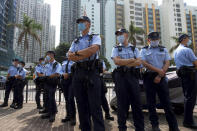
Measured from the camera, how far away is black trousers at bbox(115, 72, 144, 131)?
8.86 feet

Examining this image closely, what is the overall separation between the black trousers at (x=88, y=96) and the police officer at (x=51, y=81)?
6.68ft

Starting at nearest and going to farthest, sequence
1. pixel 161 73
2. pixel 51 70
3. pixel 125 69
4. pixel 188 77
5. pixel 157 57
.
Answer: pixel 125 69 < pixel 161 73 < pixel 157 57 < pixel 188 77 < pixel 51 70

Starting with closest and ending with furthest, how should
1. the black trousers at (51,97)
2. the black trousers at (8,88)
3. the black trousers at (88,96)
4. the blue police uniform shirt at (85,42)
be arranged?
the black trousers at (88,96) → the blue police uniform shirt at (85,42) → the black trousers at (51,97) → the black trousers at (8,88)

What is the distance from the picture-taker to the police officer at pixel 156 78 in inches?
117

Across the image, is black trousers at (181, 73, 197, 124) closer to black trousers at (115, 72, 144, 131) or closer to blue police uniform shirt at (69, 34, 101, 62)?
black trousers at (115, 72, 144, 131)

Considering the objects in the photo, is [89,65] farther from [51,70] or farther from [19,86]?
[19,86]

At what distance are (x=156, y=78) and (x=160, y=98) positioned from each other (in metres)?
0.44

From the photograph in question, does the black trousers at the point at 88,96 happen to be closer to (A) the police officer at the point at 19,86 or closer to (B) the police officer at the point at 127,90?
(B) the police officer at the point at 127,90

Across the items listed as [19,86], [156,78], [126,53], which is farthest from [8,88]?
[156,78]

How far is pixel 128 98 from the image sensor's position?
283 centimetres

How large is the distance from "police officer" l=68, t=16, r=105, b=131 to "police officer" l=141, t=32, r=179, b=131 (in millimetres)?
1350

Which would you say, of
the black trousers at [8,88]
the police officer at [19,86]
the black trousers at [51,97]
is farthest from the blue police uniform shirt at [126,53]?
the black trousers at [8,88]

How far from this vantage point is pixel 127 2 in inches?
2746

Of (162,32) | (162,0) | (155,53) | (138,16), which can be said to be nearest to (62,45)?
(155,53)
